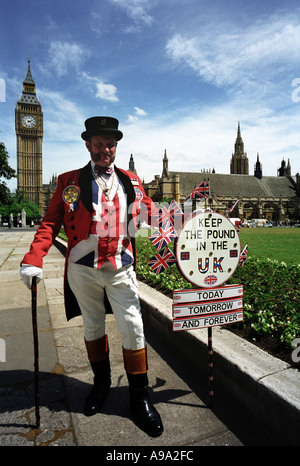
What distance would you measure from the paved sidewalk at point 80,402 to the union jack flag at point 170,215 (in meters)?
1.44

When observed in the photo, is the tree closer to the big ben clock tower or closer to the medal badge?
the medal badge

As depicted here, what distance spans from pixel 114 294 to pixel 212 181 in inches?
2879

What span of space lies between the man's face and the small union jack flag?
49.6 inches

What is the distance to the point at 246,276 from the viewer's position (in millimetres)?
5086

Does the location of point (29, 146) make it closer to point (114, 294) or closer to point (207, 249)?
point (114, 294)

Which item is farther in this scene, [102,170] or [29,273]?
[102,170]

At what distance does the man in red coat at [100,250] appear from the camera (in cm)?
224

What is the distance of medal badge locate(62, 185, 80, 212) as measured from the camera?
229cm

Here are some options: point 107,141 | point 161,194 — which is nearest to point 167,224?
point 107,141

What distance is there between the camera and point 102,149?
232 centimetres

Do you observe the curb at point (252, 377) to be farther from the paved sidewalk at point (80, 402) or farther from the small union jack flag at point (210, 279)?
the small union jack flag at point (210, 279)

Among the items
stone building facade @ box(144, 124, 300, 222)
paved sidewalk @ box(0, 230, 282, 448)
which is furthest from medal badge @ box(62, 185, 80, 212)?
stone building facade @ box(144, 124, 300, 222)

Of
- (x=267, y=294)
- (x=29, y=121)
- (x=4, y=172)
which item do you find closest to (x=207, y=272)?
(x=267, y=294)
